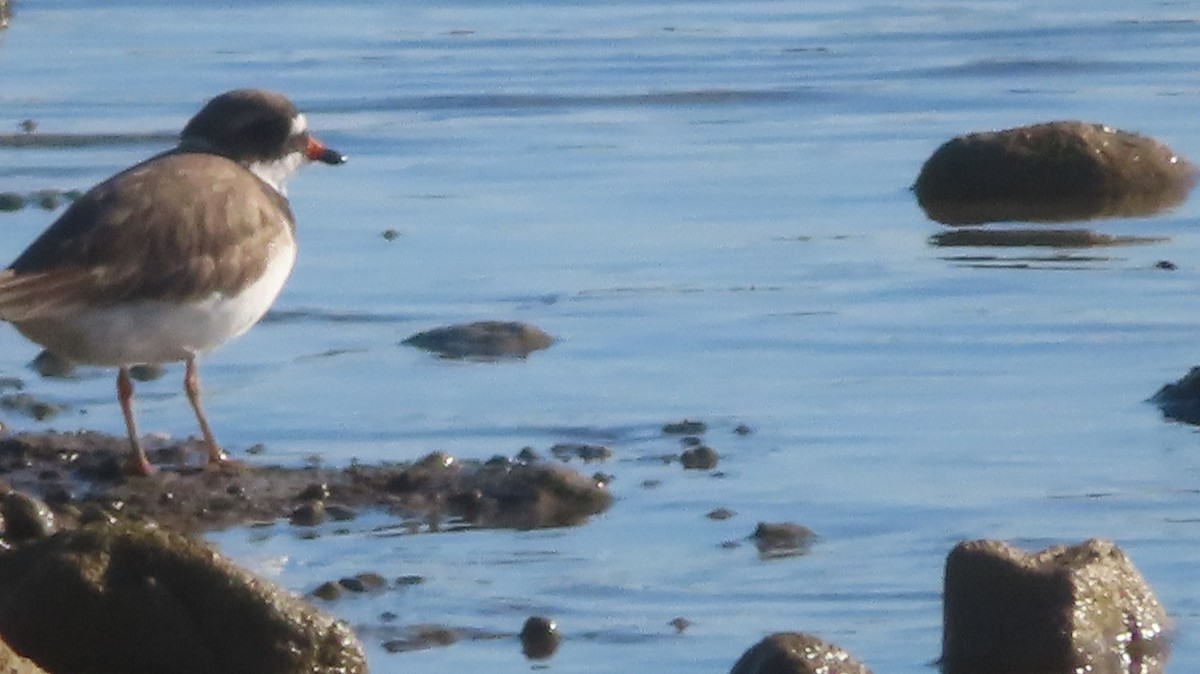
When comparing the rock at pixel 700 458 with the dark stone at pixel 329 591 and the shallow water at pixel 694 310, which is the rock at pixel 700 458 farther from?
the dark stone at pixel 329 591

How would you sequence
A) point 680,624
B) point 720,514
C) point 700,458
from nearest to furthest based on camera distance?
1. point 680,624
2. point 720,514
3. point 700,458

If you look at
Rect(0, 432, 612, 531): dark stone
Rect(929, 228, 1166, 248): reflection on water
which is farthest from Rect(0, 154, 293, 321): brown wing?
Rect(929, 228, 1166, 248): reflection on water

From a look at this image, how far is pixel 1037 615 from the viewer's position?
567 centimetres

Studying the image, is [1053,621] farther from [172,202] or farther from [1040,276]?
[1040,276]

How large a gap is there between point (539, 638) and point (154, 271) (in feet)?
6.57

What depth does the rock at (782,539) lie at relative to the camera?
6.61m

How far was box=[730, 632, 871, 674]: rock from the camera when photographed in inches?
202

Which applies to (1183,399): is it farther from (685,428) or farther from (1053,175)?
(1053,175)

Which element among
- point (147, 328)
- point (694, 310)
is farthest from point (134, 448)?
point (694, 310)

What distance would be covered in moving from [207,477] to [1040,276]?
12.3 ft

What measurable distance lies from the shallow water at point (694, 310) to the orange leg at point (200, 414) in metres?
0.23

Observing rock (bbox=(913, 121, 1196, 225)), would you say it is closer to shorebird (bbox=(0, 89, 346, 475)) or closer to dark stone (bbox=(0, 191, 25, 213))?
dark stone (bbox=(0, 191, 25, 213))

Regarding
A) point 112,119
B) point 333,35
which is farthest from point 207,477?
point 333,35

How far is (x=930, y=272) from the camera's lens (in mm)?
10102
